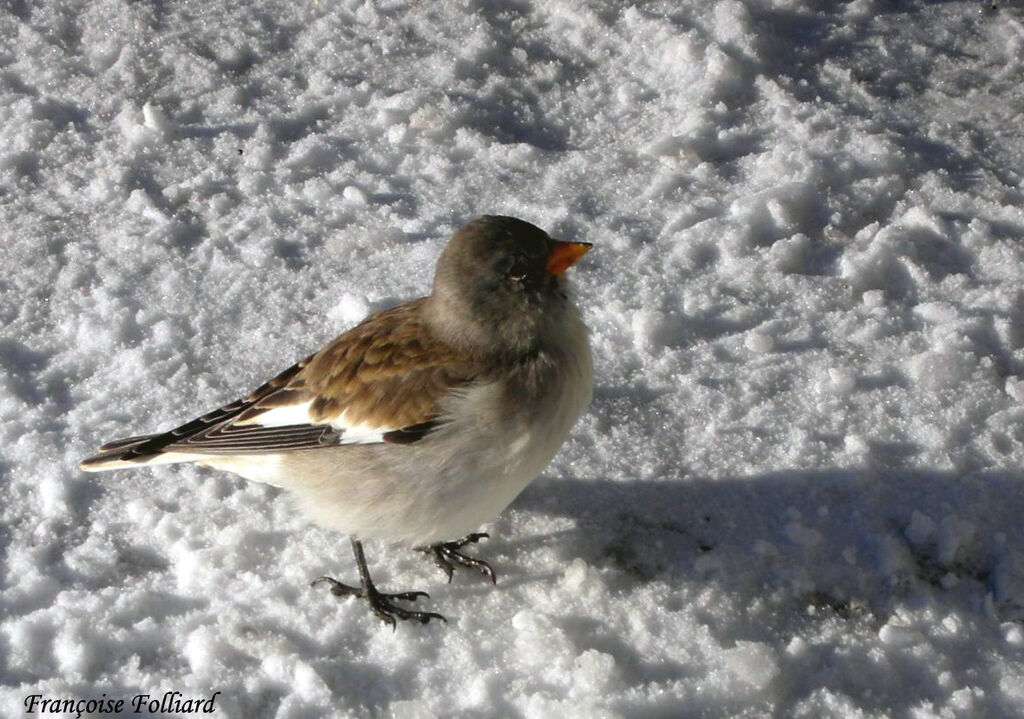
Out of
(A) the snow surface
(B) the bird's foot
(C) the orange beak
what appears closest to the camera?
(A) the snow surface

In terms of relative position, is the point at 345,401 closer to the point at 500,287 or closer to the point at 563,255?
the point at 500,287

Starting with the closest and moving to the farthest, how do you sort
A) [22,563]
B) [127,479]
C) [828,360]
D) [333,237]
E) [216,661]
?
1. [216,661]
2. [22,563]
3. [127,479]
4. [828,360]
5. [333,237]

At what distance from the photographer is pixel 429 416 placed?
3.58 metres

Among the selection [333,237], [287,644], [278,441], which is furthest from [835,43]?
[287,644]

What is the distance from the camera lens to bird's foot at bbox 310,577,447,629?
11.9 feet

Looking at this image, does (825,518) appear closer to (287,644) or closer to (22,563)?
(287,644)

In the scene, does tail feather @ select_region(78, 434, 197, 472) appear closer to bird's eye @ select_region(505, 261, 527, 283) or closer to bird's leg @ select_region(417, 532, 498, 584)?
bird's leg @ select_region(417, 532, 498, 584)

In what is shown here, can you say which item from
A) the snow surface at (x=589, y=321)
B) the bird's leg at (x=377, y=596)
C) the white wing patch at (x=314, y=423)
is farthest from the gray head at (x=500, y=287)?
the bird's leg at (x=377, y=596)

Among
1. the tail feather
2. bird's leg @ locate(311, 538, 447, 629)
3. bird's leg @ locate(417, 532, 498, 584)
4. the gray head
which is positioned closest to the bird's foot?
bird's leg @ locate(311, 538, 447, 629)

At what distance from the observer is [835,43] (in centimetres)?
580

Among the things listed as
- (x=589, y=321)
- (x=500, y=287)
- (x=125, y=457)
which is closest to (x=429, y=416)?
Answer: (x=500, y=287)

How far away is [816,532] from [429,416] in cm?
129

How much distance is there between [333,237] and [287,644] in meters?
1.97

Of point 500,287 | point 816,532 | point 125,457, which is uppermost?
point 500,287
